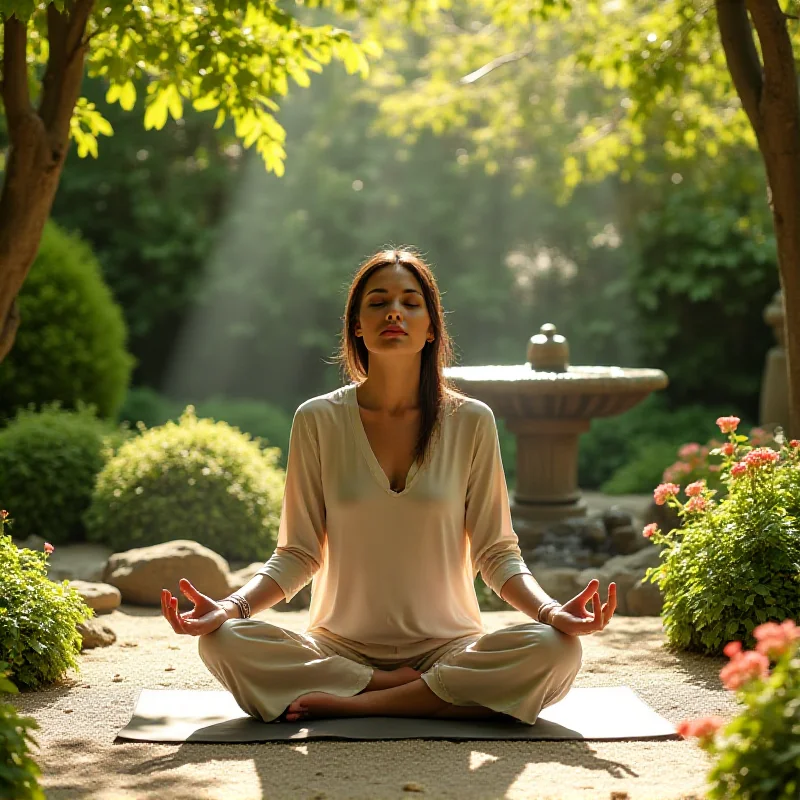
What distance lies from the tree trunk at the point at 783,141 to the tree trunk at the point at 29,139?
3.08 meters

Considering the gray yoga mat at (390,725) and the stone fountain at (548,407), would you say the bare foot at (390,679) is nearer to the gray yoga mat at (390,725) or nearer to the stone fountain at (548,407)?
the gray yoga mat at (390,725)

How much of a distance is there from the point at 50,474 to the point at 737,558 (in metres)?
4.76

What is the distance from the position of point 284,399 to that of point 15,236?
33.5ft

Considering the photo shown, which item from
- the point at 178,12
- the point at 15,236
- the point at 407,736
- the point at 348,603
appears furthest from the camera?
the point at 178,12

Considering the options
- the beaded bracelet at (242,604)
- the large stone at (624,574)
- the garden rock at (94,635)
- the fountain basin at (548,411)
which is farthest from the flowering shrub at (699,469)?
the beaded bracelet at (242,604)

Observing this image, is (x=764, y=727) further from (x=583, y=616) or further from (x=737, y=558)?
(x=737, y=558)

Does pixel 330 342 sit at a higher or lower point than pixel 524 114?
lower

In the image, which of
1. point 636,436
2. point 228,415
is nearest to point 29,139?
point 228,415

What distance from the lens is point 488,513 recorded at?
418 cm

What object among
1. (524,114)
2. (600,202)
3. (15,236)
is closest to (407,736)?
(15,236)

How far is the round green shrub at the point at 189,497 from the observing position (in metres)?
7.31

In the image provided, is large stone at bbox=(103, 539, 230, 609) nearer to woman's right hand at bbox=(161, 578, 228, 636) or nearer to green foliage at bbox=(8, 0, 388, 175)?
green foliage at bbox=(8, 0, 388, 175)

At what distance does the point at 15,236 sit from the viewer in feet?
16.6

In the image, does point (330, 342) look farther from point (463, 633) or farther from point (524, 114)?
point (463, 633)
